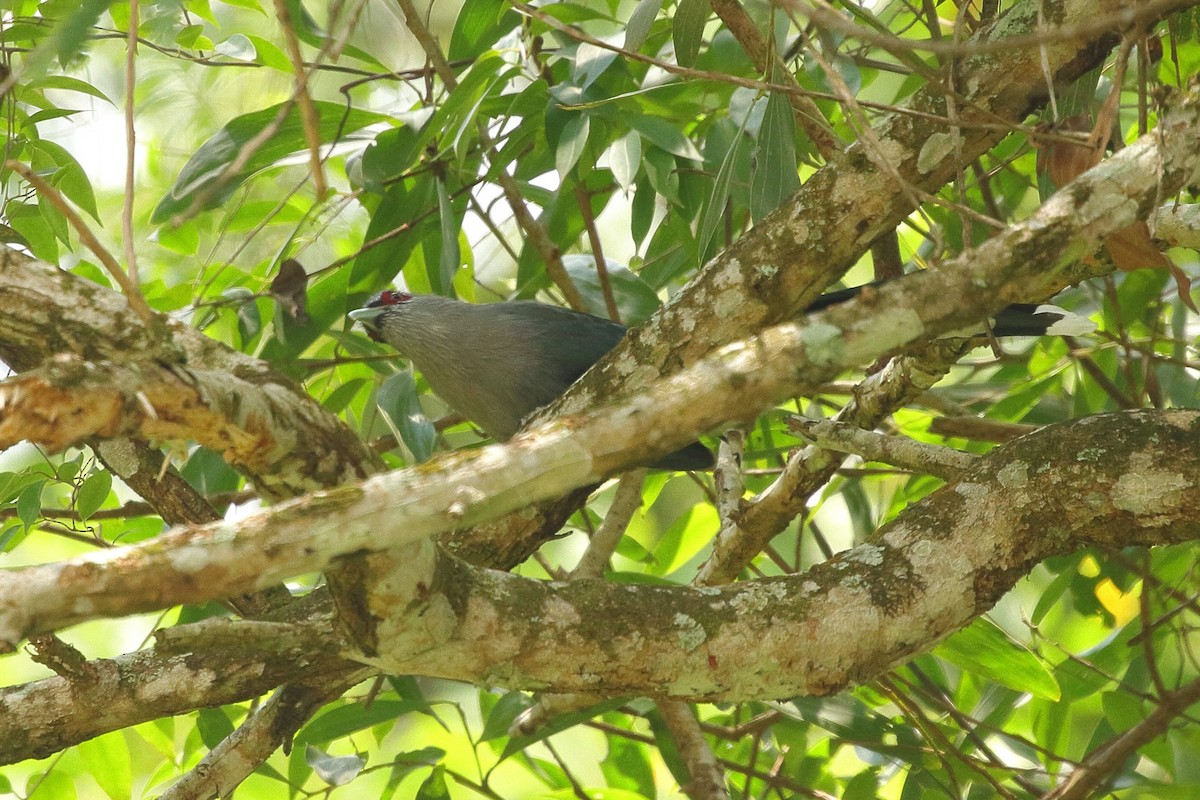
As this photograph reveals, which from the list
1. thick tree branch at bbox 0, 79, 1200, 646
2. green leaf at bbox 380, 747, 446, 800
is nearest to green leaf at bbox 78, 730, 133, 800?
green leaf at bbox 380, 747, 446, 800

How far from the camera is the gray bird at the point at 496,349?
4.09 metres

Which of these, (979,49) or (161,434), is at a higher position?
(979,49)

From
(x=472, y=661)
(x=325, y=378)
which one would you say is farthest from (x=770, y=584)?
(x=325, y=378)

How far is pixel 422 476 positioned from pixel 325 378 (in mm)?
2713

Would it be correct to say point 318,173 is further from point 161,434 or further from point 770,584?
point 770,584

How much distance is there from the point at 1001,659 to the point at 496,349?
2090 mm

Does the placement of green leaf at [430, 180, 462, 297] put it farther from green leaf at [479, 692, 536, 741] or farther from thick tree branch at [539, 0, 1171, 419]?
green leaf at [479, 692, 536, 741]

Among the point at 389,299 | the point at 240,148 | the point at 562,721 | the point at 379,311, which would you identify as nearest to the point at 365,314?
the point at 379,311

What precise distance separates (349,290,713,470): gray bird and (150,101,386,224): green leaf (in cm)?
74

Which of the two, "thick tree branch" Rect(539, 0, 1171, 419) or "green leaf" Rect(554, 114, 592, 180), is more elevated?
"green leaf" Rect(554, 114, 592, 180)

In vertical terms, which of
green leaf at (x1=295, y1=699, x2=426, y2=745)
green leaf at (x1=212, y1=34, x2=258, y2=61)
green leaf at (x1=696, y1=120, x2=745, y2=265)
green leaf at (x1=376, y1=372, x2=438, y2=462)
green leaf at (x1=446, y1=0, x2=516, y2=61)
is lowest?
green leaf at (x1=295, y1=699, x2=426, y2=745)

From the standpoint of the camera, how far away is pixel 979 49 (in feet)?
5.38

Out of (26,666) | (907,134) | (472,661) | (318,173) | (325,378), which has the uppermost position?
(318,173)

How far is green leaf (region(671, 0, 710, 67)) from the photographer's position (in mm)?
2896
